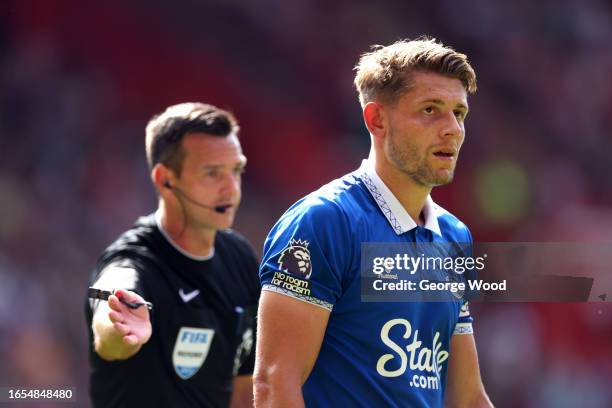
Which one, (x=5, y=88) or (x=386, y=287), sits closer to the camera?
(x=386, y=287)

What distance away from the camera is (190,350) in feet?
15.7

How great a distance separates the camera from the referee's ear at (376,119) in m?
3.39

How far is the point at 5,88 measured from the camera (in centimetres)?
959

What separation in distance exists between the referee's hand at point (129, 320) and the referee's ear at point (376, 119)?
1205mm

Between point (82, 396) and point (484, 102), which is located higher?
point (484, 102)

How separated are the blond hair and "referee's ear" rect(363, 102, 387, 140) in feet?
0.09

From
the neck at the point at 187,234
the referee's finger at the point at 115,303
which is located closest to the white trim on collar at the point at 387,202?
the referee's finger at the point at 115,303

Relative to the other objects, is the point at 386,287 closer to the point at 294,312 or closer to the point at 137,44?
the point at 294,312

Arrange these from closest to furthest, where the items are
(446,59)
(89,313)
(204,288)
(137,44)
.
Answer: (446,59) < (89,313) < (204,288) < (137,44)

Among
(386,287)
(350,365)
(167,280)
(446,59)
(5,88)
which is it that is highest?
(5,88)

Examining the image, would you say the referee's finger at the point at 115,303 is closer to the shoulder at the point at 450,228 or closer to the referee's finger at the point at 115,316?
the referee's finger at the point at 115,316

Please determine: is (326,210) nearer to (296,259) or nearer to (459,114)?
(296,259)

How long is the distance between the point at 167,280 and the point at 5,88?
5.41m

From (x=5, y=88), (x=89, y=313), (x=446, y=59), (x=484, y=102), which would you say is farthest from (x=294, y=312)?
(x=484, y=102)
